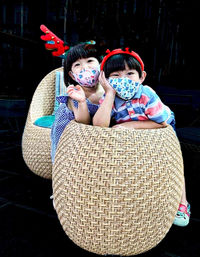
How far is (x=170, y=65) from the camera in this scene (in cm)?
422

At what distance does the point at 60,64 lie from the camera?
3846 mm

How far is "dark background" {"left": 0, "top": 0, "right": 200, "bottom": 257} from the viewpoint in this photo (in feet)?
4.10

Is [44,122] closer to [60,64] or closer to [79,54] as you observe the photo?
[79,54]

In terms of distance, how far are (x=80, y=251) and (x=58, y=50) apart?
4.07 ft

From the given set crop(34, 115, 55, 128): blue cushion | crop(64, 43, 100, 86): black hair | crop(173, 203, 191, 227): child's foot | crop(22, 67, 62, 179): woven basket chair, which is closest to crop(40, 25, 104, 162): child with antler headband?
crop(64, 43, 100, 86): black hair

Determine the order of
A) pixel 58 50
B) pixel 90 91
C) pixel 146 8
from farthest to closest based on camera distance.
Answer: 1. pixel 146 8
2. pixel 58 50
3. pixel 90 91

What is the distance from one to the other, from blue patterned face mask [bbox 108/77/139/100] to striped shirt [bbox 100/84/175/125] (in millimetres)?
59

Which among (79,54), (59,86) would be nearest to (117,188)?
(79,54)

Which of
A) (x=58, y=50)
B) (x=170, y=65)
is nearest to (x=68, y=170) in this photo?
(x=58, y=50)

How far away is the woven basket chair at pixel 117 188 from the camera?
89 cm

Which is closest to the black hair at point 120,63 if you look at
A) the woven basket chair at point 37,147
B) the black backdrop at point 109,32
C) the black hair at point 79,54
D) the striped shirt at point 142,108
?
the striped shirt at point 142,108

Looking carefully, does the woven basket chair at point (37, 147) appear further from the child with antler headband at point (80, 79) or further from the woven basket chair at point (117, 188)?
the woven basket chair at point (117, 188)

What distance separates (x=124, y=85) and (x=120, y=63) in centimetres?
11

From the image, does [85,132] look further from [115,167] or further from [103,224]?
[103,224]
